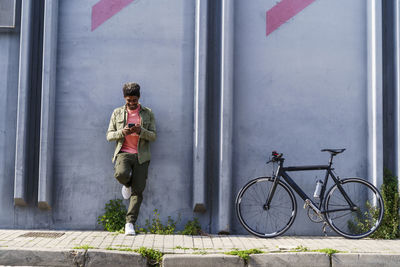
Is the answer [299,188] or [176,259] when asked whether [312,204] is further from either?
[176,259]

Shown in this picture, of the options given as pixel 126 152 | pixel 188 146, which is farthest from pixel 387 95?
pixel 126 152

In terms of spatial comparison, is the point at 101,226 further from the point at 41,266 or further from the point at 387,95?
the point at 387,95

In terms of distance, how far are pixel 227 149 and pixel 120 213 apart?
5.83 ft

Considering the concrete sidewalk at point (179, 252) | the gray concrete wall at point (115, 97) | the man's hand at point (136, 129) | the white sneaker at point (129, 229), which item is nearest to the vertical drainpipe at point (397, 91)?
the concrete sidewalk at point (179, 252)

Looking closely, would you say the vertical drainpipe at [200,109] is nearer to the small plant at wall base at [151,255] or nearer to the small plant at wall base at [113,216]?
the small plant at wall base at [113,216]

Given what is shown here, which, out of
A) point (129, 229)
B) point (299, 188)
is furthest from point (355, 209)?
Answer: point (129, 229)

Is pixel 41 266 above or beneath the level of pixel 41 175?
beneath

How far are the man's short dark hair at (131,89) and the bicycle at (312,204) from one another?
78.0 inches

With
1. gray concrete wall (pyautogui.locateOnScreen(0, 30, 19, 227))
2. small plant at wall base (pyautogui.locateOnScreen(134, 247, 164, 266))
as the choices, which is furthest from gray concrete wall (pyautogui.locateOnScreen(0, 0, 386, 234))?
small plant at wall base (pyautogui.locateOnScreen(134, 247, 164, 266))

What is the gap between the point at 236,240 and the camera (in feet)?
18.1

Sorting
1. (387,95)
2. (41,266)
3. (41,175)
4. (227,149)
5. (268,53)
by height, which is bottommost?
(41,266)

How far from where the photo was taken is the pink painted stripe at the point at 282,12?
634cm

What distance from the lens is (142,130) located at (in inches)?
225

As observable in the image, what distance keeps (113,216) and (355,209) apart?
3395 millimetres
